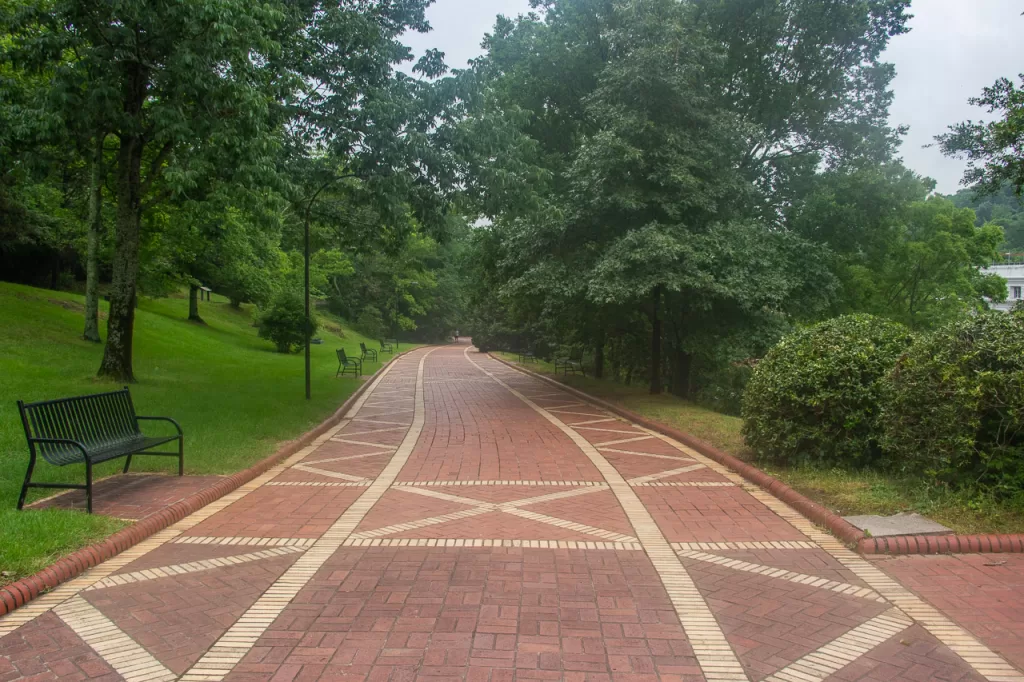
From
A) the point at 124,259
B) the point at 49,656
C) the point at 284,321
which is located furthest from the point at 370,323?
the point at 49,656

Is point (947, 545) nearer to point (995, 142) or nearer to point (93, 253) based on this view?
point (995, 142)

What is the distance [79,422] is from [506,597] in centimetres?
490

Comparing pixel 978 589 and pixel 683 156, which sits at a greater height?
pixel 683 156

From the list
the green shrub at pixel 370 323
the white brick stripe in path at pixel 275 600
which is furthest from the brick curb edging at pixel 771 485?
the green shrub at pixel 370 323

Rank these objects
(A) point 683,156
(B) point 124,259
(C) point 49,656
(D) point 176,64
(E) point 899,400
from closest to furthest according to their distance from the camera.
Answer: (C) point 49,656, (E) point 899,400, (D) point 176,64, (B) point 124,259, (A) point 683,156

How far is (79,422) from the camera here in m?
7.02

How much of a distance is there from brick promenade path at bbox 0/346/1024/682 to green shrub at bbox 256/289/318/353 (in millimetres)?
25929

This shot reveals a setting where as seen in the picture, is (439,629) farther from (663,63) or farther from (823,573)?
(663,63)

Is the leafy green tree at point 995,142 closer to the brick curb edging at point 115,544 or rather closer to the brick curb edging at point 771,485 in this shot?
the brick curb edging at point 771,485

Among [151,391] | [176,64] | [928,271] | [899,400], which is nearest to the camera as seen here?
[899,400]

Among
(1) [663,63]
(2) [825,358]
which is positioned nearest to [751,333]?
(1) [663,63]

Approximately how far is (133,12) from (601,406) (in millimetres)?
12116

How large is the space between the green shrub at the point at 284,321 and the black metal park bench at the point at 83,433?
82.9 ft

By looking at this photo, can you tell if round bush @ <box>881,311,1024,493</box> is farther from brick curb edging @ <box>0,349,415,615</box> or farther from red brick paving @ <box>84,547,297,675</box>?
brick curb edging @ <box>0,349,415,615</box>
